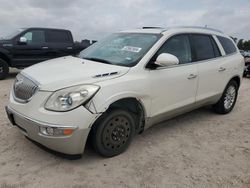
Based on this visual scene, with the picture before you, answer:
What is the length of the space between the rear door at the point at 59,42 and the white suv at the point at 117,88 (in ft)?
20.3

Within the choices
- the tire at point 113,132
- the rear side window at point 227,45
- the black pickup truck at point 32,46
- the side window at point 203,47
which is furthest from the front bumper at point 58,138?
the black pickup truck at point 32,46

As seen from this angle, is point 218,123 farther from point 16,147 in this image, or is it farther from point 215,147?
point 16,147

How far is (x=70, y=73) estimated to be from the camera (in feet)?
10.9

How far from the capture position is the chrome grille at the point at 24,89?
3222mm

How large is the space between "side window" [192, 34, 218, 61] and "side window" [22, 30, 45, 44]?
6.98m

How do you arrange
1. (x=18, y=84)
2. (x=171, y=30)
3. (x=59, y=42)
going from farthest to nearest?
(x=59, y=42) < (x=171, y=30) < (x=18, y=84)

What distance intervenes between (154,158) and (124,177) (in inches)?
25.1

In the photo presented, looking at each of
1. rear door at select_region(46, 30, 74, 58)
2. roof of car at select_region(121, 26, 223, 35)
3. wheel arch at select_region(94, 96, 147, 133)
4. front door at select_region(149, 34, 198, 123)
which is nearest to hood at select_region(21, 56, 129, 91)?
wheel arch at select_region(94, 96, 147, 133)

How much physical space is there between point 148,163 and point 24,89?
→ 1.82 meters

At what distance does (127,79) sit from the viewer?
3471 millimetres

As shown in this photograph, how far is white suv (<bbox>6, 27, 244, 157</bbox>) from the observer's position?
305cm

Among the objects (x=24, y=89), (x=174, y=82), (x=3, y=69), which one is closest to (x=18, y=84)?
(x=24, y=89)

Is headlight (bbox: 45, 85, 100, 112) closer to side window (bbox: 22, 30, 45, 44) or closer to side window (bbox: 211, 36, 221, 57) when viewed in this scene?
side window (bbox: 211, 36, 221, 57)

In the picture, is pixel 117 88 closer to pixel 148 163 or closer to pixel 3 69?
pixel 148 163
